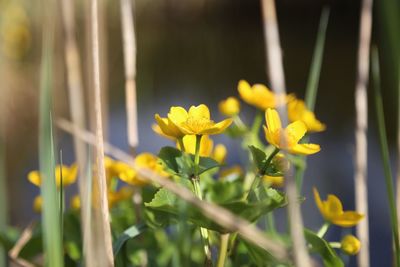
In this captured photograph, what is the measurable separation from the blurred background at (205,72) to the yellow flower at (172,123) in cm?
22

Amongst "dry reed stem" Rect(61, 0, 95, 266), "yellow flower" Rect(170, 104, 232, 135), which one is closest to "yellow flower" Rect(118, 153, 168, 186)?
"dry reed stem" Rect(61, 0, 95, 266)

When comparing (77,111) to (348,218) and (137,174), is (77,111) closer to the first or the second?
(137,174)

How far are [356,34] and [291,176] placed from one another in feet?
20.8

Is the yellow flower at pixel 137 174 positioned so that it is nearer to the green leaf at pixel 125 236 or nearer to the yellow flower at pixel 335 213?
the green leaf at pixel 125 236

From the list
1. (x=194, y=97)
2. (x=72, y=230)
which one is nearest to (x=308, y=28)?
(x=194, y=97)

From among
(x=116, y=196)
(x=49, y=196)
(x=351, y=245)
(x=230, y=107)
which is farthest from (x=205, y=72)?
(x=49, y=196)

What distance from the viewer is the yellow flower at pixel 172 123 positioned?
581 millimetres

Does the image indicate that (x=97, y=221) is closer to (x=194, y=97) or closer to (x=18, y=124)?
(x=18, y=124)

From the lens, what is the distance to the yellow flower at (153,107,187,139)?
58 centimetres

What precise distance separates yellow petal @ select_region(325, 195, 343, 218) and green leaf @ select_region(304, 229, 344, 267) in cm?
4

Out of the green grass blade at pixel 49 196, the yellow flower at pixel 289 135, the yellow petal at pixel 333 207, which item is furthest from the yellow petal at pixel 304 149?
the green grass blade at pixel 49 196

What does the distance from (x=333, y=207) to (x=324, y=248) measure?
0.18ft

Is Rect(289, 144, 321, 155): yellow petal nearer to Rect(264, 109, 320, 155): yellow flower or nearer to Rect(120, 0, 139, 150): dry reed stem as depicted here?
Rect(264, 109, 320, 155): yellow flower

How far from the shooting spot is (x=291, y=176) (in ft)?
1.51
